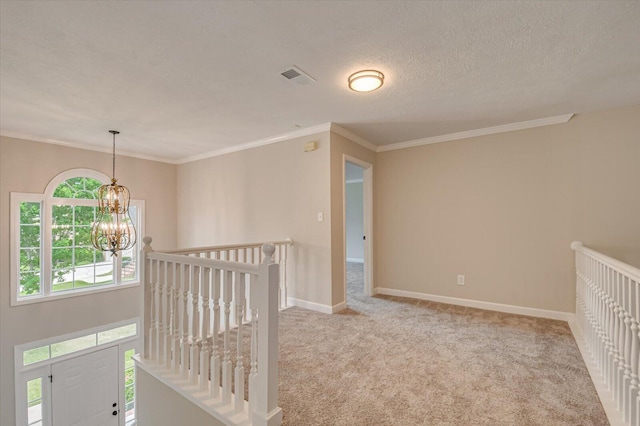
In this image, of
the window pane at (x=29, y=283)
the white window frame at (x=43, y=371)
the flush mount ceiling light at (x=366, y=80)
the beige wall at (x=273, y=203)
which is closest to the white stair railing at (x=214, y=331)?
the beige wall at (x=273, y=203)

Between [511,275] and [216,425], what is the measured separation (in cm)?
348

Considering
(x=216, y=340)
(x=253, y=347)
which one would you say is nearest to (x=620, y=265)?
(x=253, y=347)

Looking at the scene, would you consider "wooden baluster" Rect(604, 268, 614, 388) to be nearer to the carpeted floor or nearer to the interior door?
the carpeted floor

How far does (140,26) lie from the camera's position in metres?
1.76

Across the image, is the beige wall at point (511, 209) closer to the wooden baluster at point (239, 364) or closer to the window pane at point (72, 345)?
the wooden baluster at point (239, 364)

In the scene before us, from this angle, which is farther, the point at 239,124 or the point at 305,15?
the point at 239,124

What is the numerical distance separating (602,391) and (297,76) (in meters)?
3.05

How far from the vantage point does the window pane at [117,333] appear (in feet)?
15.2

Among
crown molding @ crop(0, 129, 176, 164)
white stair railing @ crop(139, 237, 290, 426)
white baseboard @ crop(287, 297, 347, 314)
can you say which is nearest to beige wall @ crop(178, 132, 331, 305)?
white baseboard @ crop(287, 297, 347, 314)

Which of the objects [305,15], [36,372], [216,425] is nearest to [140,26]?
[305,15]

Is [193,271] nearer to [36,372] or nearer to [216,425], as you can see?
[216,425]

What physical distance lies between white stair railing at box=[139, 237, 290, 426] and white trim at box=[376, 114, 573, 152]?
3077mm

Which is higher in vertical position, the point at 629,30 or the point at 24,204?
the point at 629,30

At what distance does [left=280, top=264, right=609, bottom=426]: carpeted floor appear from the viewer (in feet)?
5.56
